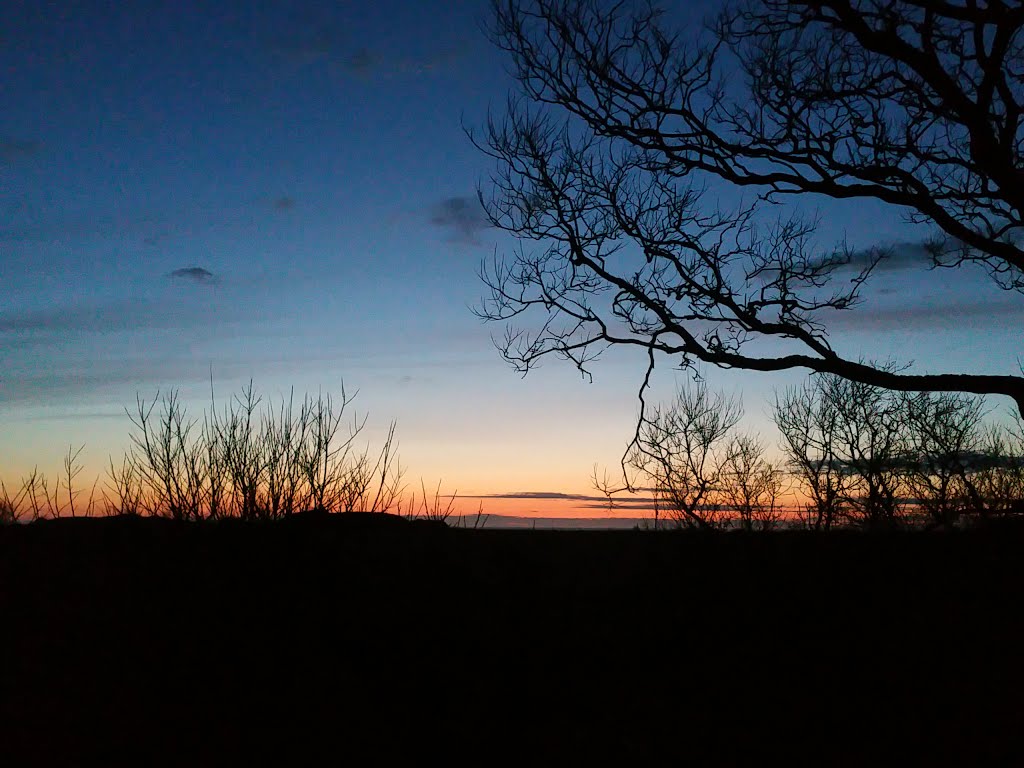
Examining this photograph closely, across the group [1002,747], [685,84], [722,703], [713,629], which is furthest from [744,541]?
[685,84]

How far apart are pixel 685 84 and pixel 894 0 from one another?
105 inches

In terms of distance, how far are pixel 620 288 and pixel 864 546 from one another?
4768 millimetres

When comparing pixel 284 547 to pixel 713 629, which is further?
pixel 284 547

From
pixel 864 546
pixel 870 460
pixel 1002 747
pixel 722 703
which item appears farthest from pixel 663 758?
pixel 870 460

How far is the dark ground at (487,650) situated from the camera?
601 cm

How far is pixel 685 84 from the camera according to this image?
37.3ft

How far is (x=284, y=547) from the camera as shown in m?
8.42

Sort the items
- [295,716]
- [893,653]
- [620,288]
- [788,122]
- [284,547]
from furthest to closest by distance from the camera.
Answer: [620,288], [788,122], [284,547], [893,653], [295,716]

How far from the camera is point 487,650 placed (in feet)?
23.0

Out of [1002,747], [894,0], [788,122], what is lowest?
[1002,747]

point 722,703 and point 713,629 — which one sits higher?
point 713,629

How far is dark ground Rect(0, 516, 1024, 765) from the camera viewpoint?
237 inches

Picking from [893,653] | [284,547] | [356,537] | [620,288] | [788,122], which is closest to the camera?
[893,653]

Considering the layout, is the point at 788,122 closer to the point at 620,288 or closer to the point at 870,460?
the point at 620,288
